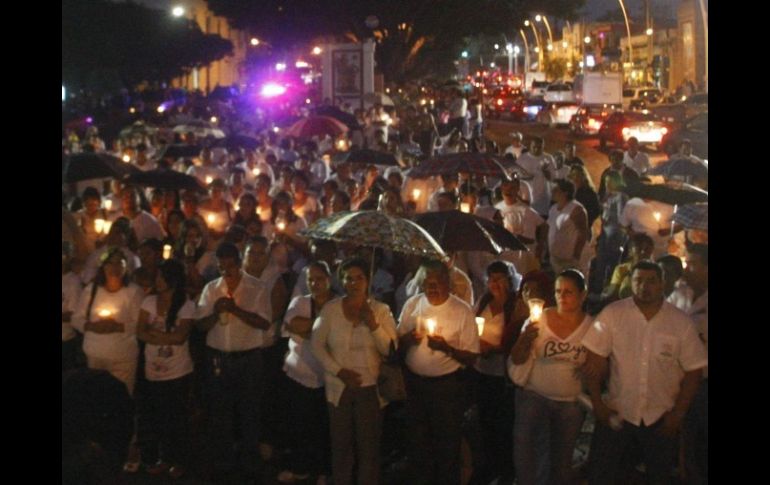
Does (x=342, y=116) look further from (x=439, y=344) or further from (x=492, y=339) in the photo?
(x=439, y=344)

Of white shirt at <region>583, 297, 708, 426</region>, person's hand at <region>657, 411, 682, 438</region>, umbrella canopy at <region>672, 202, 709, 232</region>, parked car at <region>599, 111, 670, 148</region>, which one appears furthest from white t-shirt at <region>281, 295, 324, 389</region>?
parked car at <region>599, 111, 670, 148</region>

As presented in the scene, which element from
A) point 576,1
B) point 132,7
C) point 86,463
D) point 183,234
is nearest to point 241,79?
point 132,7

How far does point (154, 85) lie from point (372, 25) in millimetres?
29898

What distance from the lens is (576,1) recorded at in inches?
1791

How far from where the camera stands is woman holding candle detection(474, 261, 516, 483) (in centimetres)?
751

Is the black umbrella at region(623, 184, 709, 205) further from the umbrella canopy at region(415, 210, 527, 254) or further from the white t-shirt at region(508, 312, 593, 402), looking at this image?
the white t-shirt at region(508, 312, 593, 402)

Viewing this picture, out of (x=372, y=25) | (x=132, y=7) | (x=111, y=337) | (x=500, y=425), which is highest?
(x=132, y=7)

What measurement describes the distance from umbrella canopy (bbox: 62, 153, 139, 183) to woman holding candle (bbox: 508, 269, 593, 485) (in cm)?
711

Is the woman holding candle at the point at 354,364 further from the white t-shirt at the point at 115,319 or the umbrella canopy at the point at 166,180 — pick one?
the umbrella canopy at the point at 166,180

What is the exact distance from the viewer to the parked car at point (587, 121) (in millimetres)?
39219

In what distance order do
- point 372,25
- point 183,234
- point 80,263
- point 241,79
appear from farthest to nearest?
1. point 241,79
2. point 372,25
3. point 183,234
4. point 80,263

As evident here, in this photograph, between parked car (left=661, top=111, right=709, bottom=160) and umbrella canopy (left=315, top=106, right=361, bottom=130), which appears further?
parked car (left=661, top=111, right=709, bottom=160)

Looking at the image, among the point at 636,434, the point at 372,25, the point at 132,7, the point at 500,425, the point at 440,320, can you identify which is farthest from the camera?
the point at 132,7
